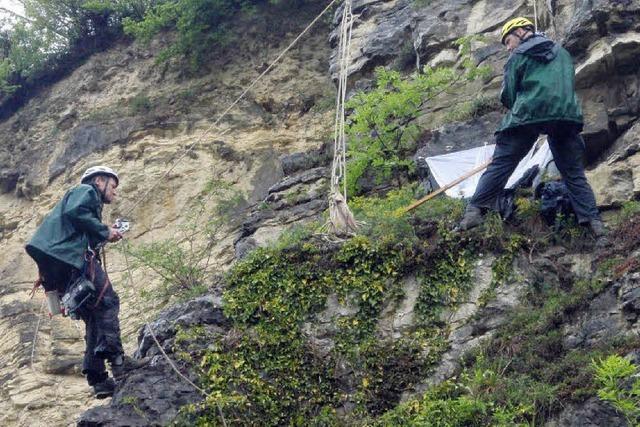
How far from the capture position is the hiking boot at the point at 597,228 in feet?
30.8

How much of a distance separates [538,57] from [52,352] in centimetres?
630

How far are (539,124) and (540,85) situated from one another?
33 centimetres

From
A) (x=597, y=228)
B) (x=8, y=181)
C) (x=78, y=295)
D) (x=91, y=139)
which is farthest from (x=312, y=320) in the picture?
(x=8, y=181)

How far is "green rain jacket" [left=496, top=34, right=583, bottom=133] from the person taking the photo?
9562mm

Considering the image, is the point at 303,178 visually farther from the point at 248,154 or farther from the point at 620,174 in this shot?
the point at 620,174

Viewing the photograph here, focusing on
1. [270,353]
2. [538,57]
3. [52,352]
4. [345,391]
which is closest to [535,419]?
[345,391]

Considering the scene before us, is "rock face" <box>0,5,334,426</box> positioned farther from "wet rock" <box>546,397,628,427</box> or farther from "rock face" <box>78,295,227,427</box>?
"wet rock" <box>546,397,628,427</box>

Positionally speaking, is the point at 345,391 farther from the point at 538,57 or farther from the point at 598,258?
the point at 538,57

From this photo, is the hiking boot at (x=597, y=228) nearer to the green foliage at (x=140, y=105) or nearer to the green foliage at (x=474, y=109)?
the green foliage at (x=474, y=109)

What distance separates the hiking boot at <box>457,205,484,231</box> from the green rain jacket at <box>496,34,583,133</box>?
740 mm

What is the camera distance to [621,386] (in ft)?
24.5

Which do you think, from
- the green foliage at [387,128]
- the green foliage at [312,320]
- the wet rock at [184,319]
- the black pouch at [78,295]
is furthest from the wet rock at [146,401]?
the green foliage at [387,128]

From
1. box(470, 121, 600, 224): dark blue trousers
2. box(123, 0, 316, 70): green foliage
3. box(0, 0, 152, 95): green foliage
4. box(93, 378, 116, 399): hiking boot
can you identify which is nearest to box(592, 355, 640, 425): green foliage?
box(470, 121, 600, 224): dark blue trousers

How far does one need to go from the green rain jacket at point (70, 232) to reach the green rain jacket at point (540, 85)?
359 cm
